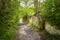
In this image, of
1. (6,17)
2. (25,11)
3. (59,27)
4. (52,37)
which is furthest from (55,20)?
(25,11)

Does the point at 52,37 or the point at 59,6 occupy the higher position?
the point at 59,6

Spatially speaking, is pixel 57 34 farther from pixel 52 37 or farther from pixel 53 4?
pixel 53 4

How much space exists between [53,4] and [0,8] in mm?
3147

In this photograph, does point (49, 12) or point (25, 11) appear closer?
point (49, 12)

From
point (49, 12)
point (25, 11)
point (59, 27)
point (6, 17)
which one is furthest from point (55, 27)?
point (25, 11)

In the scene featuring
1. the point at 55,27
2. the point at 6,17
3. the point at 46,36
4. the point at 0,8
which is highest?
the point at 0,8

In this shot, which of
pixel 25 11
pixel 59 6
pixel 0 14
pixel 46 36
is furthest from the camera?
pixel 25 11

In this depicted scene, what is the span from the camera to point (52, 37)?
7.91 meters

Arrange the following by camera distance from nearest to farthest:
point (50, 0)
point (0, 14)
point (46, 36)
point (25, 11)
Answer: point (0, 14), point (50, 0), point (46, 36), point (25, 11)

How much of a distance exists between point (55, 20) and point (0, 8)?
10.8 feet

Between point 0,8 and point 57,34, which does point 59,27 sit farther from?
point 0,8

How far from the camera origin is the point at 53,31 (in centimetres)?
797

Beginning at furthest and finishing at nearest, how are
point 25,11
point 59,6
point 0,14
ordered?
point 25,11
point 59,6
point 0,14

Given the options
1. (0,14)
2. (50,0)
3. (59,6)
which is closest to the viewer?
(0,14)
